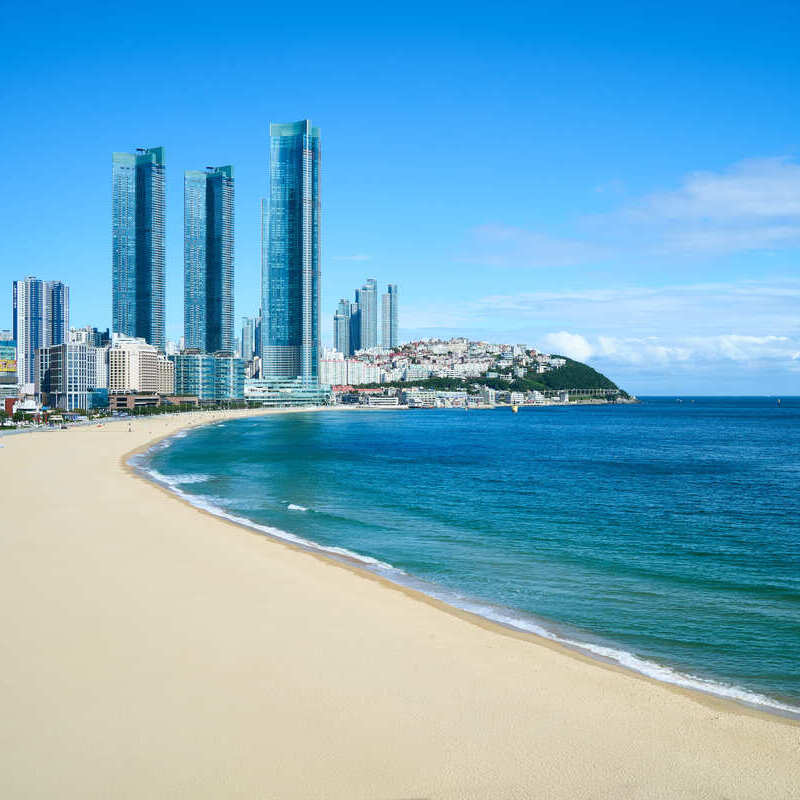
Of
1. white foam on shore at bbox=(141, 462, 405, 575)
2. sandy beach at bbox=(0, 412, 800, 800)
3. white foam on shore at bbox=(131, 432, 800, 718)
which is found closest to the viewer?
sandy beach at bbox=(0, 412, 800, 800)

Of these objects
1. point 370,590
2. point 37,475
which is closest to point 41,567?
point 370,590

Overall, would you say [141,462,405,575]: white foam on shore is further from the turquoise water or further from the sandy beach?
the sandy beach

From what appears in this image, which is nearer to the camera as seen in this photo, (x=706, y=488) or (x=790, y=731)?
(x=790, y=731)

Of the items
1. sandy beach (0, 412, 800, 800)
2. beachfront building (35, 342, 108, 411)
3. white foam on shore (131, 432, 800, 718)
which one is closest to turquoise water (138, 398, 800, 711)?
white foam on shore (131, 432, 800, 718)

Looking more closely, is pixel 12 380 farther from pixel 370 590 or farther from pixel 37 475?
pixel 370 590

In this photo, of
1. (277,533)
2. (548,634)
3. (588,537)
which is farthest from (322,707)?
(588,537)
